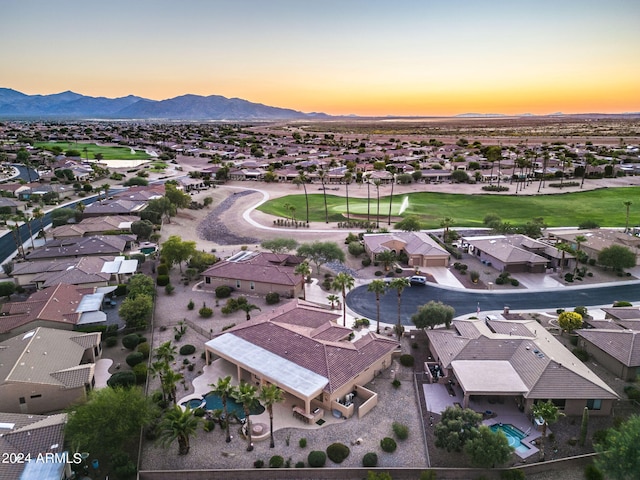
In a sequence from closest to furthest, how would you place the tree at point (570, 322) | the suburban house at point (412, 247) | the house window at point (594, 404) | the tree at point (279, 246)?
the house window at point (594, 404), the tree at point (570, 322), the suburban house at point (412, 247), the tree at point (279, 246)

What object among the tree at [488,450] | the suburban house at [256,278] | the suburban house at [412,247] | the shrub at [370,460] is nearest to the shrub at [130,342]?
the suburban house at [256,278]

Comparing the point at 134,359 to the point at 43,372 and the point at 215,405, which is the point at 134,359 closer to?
the point at 43,372

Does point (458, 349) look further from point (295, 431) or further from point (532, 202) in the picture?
point (532, 202)

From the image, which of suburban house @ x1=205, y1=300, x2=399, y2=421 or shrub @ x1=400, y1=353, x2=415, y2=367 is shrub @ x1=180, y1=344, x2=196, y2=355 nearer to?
suburban house @ x1=205, y1=300, x2=399, y2=421

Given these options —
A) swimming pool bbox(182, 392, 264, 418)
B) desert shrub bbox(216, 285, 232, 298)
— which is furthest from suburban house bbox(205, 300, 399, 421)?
desert shrub bbox(216, 285, 232, 298)

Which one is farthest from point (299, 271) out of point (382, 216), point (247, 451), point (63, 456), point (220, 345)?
point (382, 216)

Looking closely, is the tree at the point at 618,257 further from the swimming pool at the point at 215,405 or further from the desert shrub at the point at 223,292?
the swimming pool at the point at 215,405
